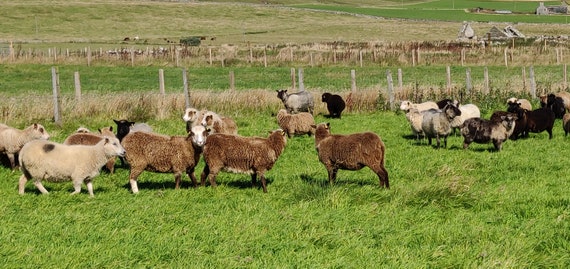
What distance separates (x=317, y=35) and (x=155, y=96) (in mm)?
71419

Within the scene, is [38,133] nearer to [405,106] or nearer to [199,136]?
[199,136]

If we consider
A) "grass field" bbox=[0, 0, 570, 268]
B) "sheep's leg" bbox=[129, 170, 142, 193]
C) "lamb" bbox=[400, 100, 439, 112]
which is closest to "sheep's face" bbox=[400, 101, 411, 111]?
"lamb" bbox=[400, 100, 439, 112]

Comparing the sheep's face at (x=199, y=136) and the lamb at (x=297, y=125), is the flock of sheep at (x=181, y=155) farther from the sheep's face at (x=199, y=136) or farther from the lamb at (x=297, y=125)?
the lamb at (x=297, y=125)

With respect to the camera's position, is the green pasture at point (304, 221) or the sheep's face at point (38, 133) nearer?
the green pasture at point (304, 221)

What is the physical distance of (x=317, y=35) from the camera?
9512 cm

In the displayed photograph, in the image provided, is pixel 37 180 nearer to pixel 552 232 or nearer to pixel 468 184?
pixel 468 184

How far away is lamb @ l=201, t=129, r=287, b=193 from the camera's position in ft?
41.7

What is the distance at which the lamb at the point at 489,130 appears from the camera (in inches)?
693

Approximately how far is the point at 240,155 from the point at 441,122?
7.55 metres

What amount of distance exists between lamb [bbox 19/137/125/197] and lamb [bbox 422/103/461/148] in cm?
920

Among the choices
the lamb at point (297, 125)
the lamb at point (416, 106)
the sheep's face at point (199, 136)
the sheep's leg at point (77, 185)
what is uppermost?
the sheep's face at point (199, 136)

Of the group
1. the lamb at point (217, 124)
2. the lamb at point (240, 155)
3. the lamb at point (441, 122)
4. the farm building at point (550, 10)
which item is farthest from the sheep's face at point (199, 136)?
the farm building at point (550, 10)

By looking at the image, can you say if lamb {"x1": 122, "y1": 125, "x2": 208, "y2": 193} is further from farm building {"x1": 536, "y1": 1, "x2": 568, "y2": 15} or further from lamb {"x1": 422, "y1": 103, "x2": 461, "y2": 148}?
farm building {"x1": 536, "y1": 1, "x2": 568, "y2": 15}

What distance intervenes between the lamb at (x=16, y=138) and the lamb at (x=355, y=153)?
6536mm
